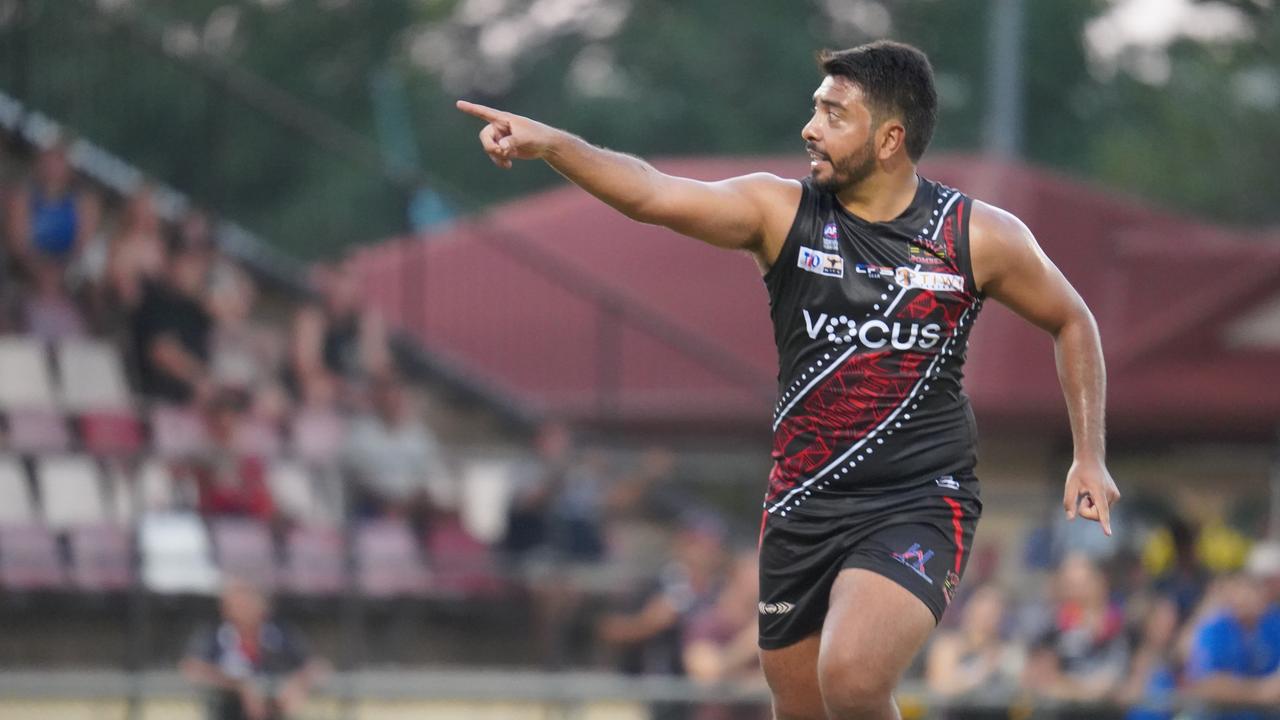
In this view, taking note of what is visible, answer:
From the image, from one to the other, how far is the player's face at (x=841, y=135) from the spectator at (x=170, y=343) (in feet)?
29.3

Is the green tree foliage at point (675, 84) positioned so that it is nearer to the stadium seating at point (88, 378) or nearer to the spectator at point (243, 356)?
the spectator at point (243, 356)

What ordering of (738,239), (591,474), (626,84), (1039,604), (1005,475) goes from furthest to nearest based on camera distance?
(626,84), (1005,475), (591,474), (1039,604), (738,239)

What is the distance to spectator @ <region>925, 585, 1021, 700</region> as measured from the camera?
12594 millimetres

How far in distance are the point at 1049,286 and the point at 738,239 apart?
987 millimetres

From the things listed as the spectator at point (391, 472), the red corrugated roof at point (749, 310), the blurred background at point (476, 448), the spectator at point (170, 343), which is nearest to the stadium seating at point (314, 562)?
the blurred background at point (476, 448)

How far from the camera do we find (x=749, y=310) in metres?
22.7

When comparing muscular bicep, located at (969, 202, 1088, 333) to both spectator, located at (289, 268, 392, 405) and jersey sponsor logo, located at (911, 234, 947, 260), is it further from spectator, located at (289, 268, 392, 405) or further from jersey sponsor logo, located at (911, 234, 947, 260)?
spectator, located at (289, 268, 392, 405)

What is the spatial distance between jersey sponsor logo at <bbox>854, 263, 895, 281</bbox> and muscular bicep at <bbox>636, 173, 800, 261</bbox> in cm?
25

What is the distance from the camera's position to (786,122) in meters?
37.8

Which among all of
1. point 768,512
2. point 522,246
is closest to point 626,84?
point 522,246

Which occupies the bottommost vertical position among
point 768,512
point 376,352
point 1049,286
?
point 376,352

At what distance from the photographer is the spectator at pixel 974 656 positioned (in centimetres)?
1259

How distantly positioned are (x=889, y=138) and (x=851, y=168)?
15 cm

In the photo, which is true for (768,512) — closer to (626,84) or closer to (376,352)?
(376,352)
